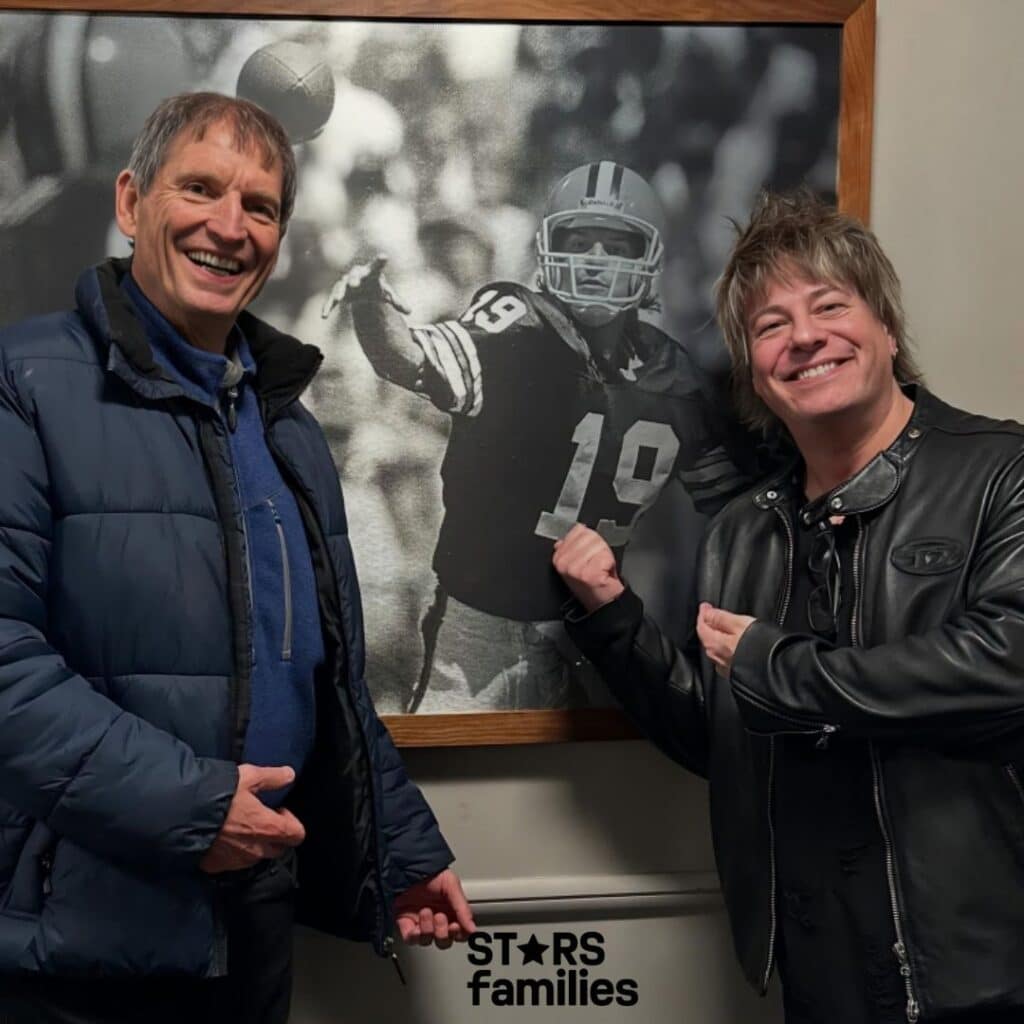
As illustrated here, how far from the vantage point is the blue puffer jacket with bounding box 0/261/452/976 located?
0.97 metres

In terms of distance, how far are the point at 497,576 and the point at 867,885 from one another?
62cm

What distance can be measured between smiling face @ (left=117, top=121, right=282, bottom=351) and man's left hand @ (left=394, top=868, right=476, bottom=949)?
71 centimetres

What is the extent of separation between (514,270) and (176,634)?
72cm

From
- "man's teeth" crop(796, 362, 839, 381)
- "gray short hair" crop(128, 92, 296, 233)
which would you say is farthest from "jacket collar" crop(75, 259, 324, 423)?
"man's teeth" crop(796, 362, 839, 381)

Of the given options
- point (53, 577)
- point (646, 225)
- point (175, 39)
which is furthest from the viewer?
point (646, 225)

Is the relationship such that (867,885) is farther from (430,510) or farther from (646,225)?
(646,225)

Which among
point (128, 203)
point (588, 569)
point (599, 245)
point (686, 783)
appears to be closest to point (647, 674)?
point (588, 569)

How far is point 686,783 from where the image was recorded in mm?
1616

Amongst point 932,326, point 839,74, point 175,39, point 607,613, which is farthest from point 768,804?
point 175,39

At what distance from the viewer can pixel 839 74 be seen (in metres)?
1.56

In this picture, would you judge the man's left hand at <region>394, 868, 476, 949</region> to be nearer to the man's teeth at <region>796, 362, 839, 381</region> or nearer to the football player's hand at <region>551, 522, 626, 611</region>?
the football player's hand at <region>551, 522, 626, 611</region>

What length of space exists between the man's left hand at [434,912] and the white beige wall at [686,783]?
0.18m

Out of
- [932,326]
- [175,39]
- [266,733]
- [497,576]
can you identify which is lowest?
[266,733]

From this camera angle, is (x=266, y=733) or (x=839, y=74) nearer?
(x=266, y=733)
